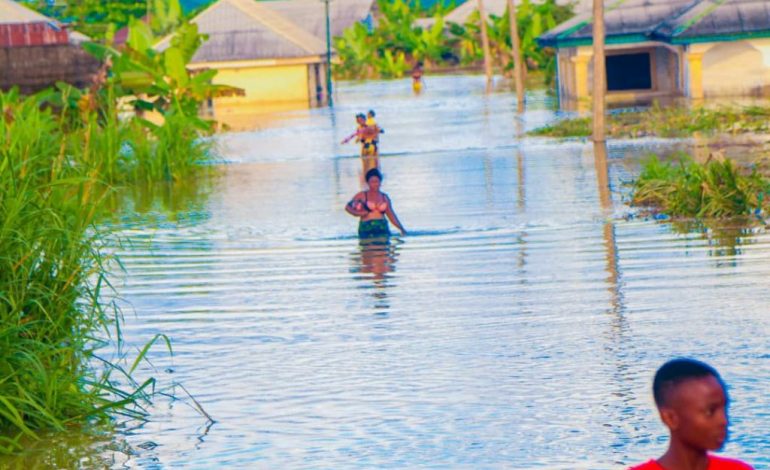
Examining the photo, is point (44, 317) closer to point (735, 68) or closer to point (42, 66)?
point (42, 66)

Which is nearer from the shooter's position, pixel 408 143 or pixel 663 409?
pixel 663 409

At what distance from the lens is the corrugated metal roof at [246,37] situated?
216 ft

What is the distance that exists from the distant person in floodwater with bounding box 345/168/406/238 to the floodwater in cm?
36

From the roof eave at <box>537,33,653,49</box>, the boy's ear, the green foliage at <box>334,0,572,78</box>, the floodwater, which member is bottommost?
the floodwater

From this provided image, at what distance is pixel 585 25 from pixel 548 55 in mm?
23030

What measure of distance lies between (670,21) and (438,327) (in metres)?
37.0

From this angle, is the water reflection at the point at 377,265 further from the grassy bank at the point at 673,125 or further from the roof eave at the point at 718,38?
the roof eave at the point at 718,38

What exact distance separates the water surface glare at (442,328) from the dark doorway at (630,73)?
31594 mm

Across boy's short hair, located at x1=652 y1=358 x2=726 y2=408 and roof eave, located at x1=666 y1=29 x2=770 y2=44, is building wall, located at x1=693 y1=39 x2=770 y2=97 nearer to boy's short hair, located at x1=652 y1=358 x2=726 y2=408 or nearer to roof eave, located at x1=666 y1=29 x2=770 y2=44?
roof eave, located at x1=666 y1=29 x2=770 y2=44

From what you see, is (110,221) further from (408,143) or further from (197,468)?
(408,143)

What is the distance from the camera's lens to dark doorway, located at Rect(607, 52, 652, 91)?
180 ft

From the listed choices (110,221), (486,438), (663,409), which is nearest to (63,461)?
(486,438)

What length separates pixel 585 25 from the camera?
49.6 meters

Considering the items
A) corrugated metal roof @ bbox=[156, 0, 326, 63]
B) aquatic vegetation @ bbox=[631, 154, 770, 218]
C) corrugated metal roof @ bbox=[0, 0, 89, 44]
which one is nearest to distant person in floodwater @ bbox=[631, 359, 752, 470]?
aquatic vegetation @ bbox=[631, 154, 770, 218]
